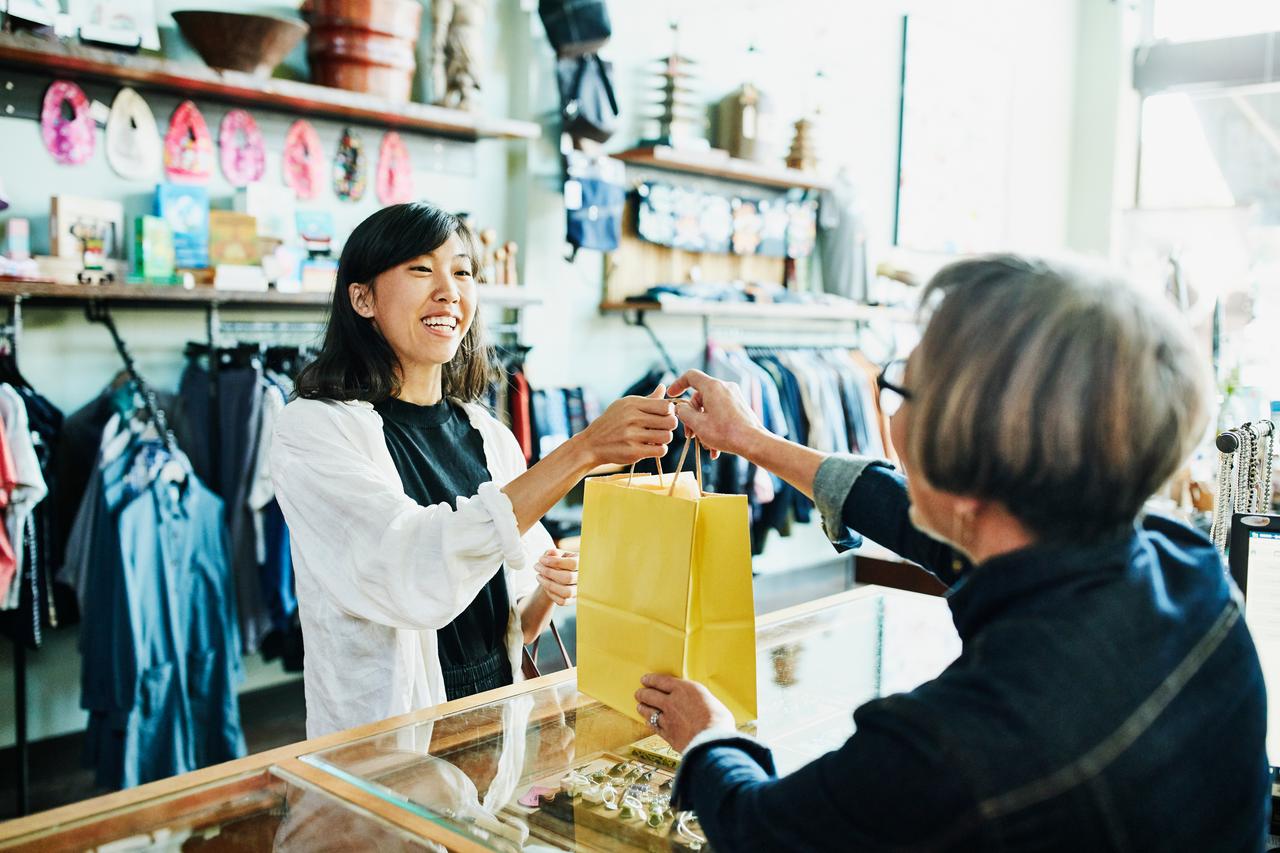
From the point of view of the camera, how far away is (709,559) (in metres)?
1.33

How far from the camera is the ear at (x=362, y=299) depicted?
1.92 m

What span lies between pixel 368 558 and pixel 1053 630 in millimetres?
1055

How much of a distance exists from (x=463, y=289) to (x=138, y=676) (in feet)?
6.32

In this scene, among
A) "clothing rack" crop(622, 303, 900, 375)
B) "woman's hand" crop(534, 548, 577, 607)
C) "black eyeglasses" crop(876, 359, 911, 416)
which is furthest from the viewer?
"clothing rack" crop(622, 303, 900, 375)

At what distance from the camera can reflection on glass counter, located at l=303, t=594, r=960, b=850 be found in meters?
1.22

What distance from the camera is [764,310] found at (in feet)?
18.7

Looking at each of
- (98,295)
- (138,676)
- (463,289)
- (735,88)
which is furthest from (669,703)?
(735,88)

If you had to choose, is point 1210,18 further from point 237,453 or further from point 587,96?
point 237,453

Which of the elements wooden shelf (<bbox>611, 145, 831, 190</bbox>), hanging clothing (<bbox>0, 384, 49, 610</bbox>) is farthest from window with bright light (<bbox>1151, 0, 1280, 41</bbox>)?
hanging clothing (<bbox>0, 384, 49, 610</bbox>)

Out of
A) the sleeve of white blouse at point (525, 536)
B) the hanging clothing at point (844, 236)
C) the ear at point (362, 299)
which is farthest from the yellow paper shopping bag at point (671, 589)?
the hanging clothing at point (844, 236)

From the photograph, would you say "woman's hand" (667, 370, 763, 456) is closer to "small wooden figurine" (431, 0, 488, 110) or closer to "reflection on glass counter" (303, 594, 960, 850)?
"reflection on glass counter" (303, 594, 960, 850)

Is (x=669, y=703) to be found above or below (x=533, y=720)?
above

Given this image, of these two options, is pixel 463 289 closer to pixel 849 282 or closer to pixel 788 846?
pixel 788 846

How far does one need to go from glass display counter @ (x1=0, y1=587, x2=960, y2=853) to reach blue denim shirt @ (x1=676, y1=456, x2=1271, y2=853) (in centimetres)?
32
